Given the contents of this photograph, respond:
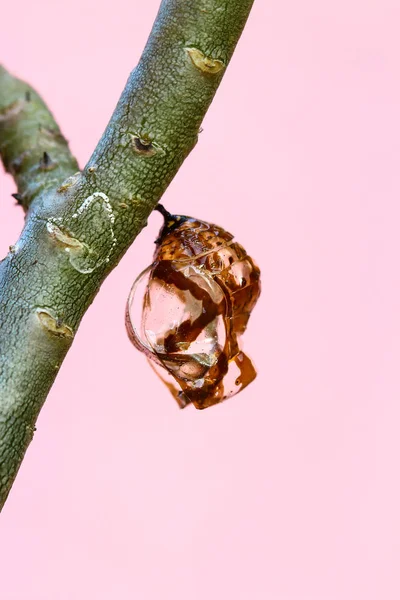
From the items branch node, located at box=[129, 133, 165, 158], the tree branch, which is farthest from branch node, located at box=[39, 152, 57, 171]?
branch node, located at box=[129, 133, 165, 158]

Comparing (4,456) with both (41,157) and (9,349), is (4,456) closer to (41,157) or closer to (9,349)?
(9,349)

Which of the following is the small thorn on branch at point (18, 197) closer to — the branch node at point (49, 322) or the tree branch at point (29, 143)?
the tree branch at point (29, 143)

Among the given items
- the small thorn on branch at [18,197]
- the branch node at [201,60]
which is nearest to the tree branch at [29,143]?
the small thorn on branch at [18,197]

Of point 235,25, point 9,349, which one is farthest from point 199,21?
point 9,349

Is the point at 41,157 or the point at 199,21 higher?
the point at 199,21

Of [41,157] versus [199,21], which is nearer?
[199,21]

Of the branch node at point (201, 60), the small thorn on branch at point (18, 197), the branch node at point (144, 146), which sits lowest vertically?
the small thorn on branch at point (18, 197)
